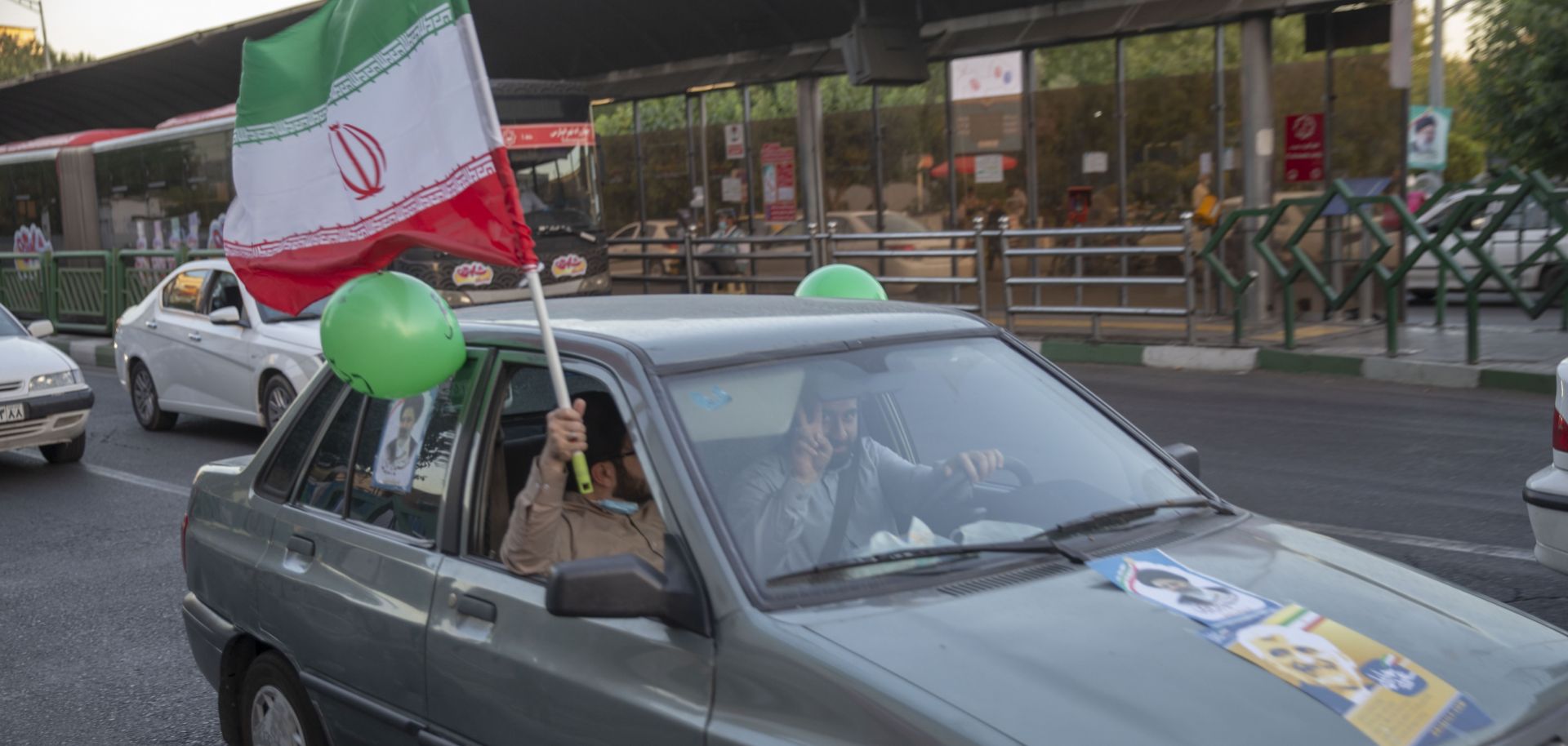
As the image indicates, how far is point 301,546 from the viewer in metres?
4.11

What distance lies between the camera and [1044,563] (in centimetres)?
304

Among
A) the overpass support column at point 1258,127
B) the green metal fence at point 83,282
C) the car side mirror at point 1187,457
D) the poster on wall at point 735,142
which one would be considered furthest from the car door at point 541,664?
the poster on wall at point 735,142

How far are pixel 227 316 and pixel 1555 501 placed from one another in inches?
389

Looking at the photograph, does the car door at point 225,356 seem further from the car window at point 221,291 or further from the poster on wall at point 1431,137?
the poster on wall at point 1431,137

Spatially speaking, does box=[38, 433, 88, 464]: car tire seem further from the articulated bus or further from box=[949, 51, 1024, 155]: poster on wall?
box=[949, 51, 1024, 155]: poster on wall

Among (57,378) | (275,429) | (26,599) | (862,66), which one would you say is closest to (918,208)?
(862,66)

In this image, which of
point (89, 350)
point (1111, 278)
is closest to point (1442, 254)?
point (1111, 278)

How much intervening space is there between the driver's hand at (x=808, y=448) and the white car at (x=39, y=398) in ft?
32.1

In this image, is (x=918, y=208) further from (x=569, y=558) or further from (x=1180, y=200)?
(x=569, y=558)

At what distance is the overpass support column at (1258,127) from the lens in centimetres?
1686

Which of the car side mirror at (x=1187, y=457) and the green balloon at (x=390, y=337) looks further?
the car side mirror at (x=1187, y=457)

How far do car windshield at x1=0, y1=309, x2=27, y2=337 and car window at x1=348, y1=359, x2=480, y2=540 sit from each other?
9.29m

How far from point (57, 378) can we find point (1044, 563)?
1051 cm

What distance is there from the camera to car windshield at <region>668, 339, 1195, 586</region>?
308cm
